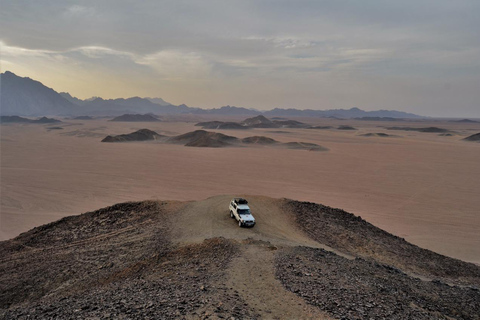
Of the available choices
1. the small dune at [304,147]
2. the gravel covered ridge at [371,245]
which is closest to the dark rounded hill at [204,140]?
the small dune at [304,147]

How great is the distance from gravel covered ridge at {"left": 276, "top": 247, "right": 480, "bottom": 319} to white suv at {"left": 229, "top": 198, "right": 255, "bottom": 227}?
433 cm

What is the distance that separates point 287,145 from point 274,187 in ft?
153

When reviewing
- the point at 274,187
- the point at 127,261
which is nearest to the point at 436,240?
the point at 274,187

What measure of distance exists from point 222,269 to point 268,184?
90.8 ft

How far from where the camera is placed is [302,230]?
773 inches

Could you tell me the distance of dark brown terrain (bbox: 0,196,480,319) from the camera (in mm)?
8836

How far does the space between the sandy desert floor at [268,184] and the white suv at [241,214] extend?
500 inches

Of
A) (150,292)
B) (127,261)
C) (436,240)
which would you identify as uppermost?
(150,292)

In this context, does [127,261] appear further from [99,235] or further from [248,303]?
[248,303]

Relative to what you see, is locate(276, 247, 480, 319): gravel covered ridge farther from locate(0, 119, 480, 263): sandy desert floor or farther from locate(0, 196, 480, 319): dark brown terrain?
locate(0, 119, 480, 263): sandy desert floor

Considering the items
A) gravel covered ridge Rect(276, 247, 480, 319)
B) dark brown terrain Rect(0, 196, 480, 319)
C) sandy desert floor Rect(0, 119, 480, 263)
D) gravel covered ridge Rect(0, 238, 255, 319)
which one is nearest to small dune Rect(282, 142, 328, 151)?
sandy desert floor Rect(0, 119, 480, 263)

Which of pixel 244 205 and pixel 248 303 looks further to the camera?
pixel 244 205

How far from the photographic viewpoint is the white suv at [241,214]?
1775 centimetres

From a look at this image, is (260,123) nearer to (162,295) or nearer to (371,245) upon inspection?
(371,245)
